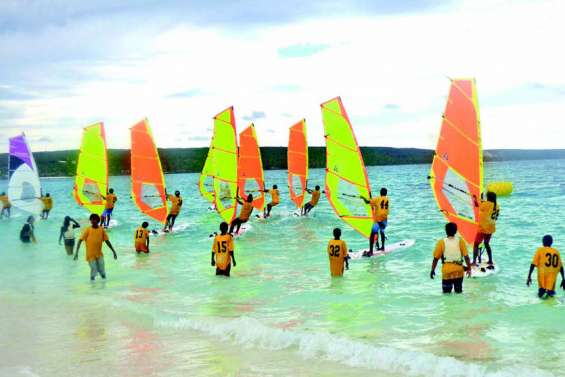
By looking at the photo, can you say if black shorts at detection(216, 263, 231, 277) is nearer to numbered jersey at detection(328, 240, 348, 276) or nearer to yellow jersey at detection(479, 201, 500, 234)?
numbered jersey at detection(328, 240, 348, 276)

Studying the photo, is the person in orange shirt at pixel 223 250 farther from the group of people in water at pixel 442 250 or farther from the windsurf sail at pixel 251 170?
the windsurf sail at pixel 251 170

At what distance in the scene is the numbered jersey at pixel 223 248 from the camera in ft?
49.3

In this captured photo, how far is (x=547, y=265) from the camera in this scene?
11844 mm

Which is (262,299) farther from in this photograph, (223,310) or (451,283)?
(451,283)

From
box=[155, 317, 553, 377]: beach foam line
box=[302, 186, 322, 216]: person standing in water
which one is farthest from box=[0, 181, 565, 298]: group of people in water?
box=[302, 186, 322, 216]: person standing in water

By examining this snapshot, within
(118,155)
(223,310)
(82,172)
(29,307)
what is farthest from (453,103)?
(118,155)

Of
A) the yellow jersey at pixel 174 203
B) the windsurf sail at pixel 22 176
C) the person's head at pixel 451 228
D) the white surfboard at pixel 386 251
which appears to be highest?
the windsurf sail at pixel 22 176

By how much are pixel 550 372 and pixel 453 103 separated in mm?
9116

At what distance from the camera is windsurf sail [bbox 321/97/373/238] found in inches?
792

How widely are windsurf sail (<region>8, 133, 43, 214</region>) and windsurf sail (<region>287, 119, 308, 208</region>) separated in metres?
13.1

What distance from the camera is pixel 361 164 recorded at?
65.1ft

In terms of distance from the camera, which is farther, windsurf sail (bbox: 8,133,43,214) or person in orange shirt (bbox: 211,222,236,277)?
windsurf sail (bbox: 8,133,43,214)

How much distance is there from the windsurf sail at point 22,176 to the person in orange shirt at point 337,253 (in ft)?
47.8

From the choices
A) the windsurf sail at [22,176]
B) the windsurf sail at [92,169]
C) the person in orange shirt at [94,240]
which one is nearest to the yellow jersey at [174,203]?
the windsurf sail at [92,169]
